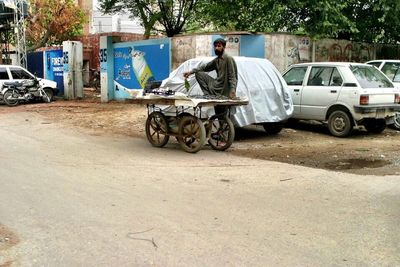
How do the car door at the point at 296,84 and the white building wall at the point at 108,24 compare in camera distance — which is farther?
the white building wall at the point at 108,24

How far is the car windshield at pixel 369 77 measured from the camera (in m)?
11.4

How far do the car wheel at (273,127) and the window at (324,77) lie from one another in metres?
1.26

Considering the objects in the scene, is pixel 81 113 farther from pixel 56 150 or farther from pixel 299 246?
pixel 299 246

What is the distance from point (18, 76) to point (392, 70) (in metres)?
14.2

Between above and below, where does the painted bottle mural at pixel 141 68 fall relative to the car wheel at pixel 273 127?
above

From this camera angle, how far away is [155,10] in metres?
23.5

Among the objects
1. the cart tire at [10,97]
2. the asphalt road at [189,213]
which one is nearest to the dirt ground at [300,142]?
the asphalt road at [189,213]

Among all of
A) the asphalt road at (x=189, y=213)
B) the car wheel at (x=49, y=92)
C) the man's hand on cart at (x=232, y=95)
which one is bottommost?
the asphalt road at (x=189, y=213)

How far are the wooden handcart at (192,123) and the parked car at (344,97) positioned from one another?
2960 millimetres

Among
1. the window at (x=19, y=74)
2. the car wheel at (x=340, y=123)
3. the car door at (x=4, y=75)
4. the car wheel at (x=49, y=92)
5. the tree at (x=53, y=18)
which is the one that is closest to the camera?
the car wheel at (x=340, y=123)

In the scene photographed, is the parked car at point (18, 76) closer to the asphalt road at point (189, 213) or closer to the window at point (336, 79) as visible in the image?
the asphalt road at point (189, 213)

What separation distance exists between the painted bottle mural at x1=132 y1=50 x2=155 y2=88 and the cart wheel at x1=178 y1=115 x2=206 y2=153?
887 centimetres

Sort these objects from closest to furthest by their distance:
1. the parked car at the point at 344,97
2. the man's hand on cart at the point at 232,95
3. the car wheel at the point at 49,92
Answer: the man's hand on cart at the point at 232,95 < the parked car at the point at 344,97 < the car wheel at the point at 49,92

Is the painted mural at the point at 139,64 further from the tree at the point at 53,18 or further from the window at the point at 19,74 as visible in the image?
the tree at the point at 53,18
